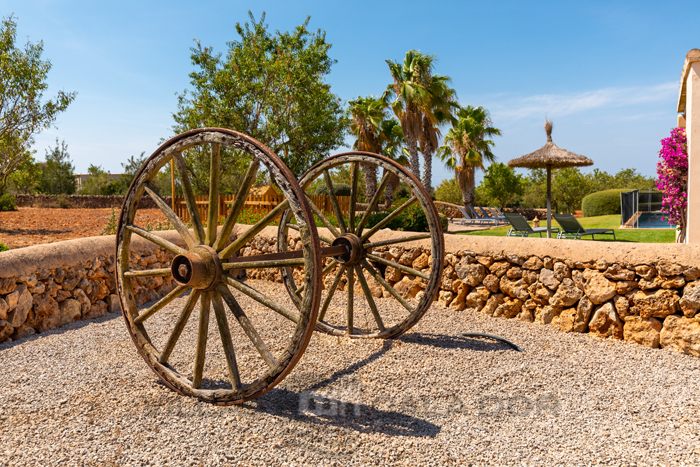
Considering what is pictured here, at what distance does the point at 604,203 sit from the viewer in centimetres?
2317

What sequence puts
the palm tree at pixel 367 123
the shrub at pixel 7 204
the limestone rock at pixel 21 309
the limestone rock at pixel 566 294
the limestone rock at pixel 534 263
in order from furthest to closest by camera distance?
1. the palm tree at pixel 367 123
2. the shrub at pixel 7 204
3. the limestone rock at pixel 534 263
4. the limestone rock at pixel 566 294
5. the limestone rock at pixel 21 309

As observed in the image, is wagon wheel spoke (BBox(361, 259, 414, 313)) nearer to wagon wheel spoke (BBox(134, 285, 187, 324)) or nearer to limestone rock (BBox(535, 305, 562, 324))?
limestone rock (BBox(535, 305, 562, 324))

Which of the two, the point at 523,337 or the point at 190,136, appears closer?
the point at 190,136

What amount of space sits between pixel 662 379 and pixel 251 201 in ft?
31.7

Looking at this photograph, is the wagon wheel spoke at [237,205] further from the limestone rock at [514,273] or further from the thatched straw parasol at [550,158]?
the thatched straw parasol at [550,158]

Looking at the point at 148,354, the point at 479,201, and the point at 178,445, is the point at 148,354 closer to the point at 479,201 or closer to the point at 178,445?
the point at 178,445

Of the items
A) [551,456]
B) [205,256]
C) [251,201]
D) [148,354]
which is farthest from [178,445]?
[251,201]

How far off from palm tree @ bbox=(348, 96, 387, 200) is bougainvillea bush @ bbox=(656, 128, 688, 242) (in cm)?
1490

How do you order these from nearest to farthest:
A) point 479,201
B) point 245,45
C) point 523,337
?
point 523,337 < point 245,45 < point 479,201

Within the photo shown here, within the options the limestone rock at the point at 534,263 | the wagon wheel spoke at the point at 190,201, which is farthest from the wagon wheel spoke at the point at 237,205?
the limestone rock at the point at 534,263

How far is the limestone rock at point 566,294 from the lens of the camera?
14.5ft

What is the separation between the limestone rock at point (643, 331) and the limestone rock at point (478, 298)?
4.56 feet

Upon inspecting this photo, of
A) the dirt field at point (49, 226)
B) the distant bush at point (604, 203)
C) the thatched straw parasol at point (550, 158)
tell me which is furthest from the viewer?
the distant bush at point (604, 203)

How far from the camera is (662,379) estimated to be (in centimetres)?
339
